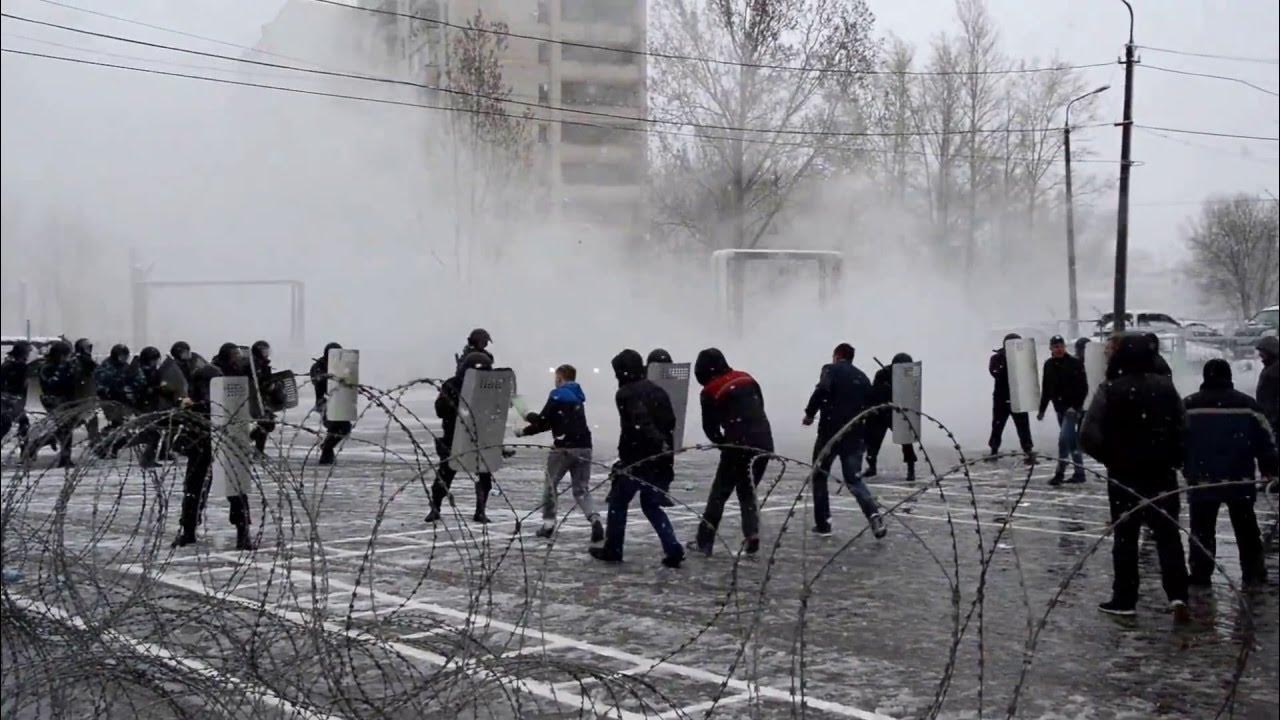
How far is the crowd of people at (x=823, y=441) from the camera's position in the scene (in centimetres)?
624

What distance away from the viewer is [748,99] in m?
27.9

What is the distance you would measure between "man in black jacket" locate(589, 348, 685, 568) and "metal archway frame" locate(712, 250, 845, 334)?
17.9m

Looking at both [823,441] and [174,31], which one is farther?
[174,31]

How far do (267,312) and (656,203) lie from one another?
858 centimetres

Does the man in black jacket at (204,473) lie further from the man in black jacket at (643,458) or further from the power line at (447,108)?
the power line at (447,108)

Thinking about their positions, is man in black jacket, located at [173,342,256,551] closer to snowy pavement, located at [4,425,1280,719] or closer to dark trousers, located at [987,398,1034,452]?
snowy pavement, located at [4,425,1280,719]

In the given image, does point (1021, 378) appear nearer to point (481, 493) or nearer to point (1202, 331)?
point (481, 493)

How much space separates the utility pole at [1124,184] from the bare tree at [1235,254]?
0.97m

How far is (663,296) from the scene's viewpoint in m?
28.8

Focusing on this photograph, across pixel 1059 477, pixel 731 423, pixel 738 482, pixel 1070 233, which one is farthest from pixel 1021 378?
pixel 1070 233

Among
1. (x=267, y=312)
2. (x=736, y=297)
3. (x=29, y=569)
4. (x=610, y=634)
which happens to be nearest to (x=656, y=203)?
(x=736, y=297)

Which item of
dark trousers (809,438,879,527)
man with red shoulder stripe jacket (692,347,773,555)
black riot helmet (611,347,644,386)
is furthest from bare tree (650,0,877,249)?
black riot helmet (611,347,644,386)

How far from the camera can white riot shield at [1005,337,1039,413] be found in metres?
13.9

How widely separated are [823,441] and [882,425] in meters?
3.58
